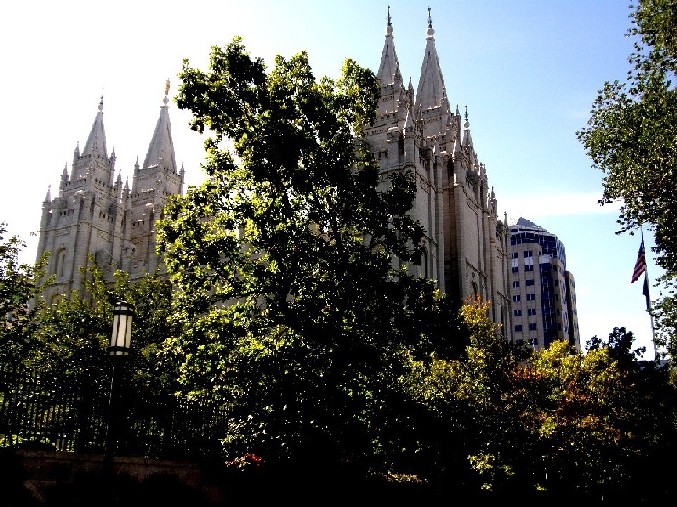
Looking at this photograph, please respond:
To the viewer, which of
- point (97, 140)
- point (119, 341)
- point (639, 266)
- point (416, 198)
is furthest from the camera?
point (97, 140)

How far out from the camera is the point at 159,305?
97.1 feet

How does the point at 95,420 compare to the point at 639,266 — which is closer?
the point at 95,420

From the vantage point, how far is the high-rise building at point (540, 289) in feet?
330

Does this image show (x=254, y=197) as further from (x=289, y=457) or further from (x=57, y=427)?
(x=57, y=427)

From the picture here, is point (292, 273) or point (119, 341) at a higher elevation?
point (292, 273)

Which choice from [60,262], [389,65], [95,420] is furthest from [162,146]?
[95,420]

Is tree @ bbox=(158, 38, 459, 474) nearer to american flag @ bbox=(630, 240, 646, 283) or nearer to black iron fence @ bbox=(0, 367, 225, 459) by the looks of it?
black iron fence @ bbox=(0, 367, 225, 459)

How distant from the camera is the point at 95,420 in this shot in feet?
38.8

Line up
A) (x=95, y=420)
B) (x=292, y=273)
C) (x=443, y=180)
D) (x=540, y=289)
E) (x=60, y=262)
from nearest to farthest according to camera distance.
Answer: (x=95, y=420)
(x=292, y=273)
(x=443, y=180)
(x=60, y=262)
(x=540, y=289)

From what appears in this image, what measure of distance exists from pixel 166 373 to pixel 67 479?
45.0ft

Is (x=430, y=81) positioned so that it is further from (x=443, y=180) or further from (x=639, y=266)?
(x=639, y=266)

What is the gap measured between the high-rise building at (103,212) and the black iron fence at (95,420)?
4412 centimetres

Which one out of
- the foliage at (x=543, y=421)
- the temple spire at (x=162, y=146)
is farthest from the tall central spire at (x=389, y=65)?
the temple spire at (x=162, y=146)

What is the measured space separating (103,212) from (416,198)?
36.9 m
